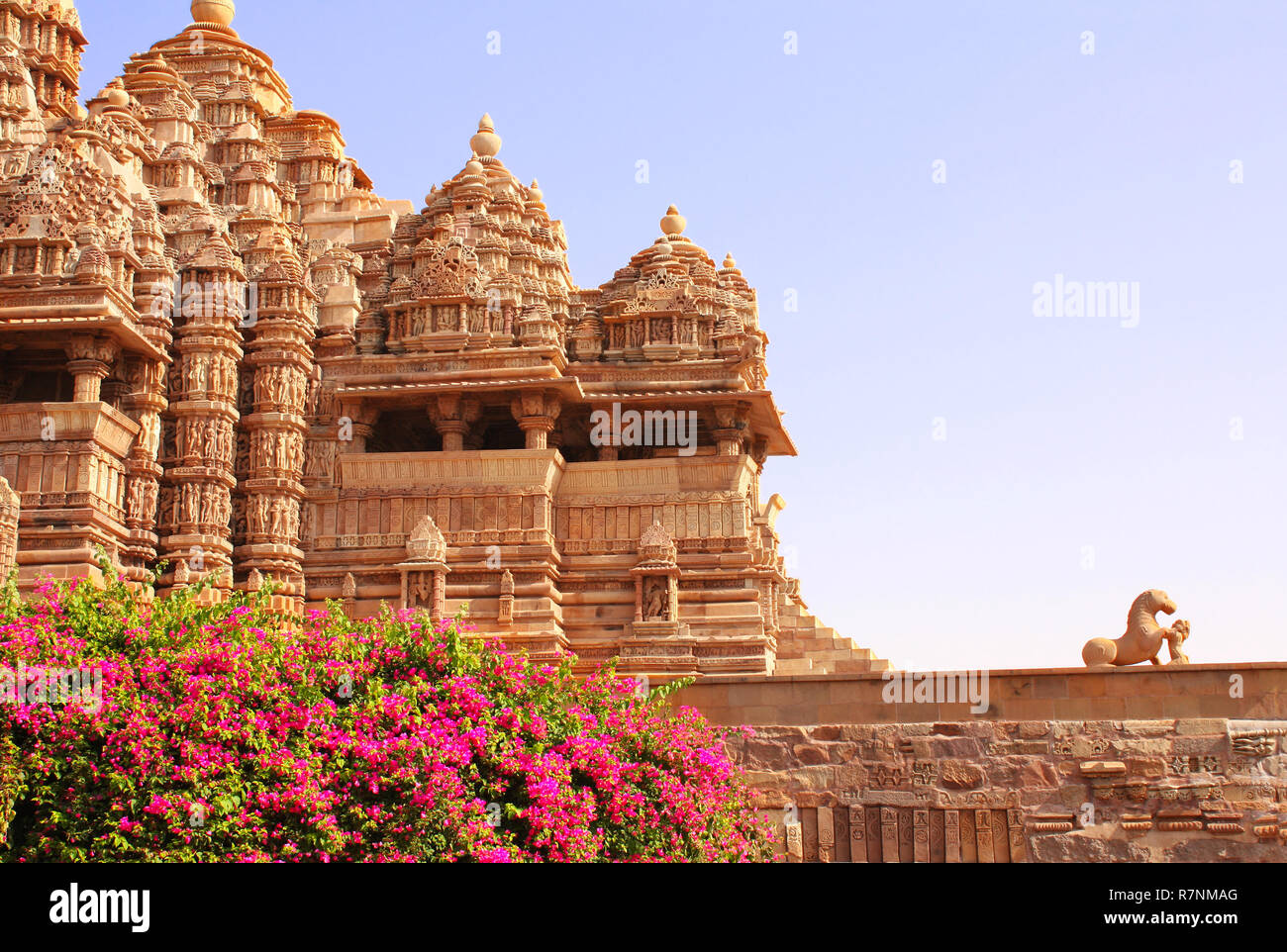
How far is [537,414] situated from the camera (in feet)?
95.0

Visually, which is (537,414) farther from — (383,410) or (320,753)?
(320,753)

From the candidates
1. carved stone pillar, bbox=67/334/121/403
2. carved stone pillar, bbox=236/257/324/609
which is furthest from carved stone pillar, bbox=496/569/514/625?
carved stone pillar, bbox=67/334/121/403

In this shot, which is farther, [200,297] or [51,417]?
[200,297]

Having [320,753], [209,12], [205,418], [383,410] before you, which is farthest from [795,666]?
[209,12]

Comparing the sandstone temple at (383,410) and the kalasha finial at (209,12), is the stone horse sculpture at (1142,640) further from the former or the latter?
the kalasha finial at (209,12)

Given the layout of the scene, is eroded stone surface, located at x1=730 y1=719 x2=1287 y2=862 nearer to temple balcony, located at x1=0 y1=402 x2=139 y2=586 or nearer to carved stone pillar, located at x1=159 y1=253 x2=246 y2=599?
temple balcony, located at x1=0 y1=402 x2=139 y2=586

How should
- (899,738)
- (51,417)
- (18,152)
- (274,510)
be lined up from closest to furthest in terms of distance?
1. (899,738)
2. (51,417)
3. (274,510)
4. (18,152)

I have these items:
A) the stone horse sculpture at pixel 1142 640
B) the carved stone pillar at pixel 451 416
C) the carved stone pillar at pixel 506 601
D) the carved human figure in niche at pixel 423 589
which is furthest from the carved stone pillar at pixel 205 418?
the stone horse sculpture at pixel 1142 640

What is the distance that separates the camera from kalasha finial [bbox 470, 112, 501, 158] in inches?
1374

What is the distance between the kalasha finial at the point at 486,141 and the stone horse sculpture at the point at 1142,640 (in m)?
20.3

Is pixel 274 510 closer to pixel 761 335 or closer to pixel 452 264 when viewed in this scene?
pixel 452 264
